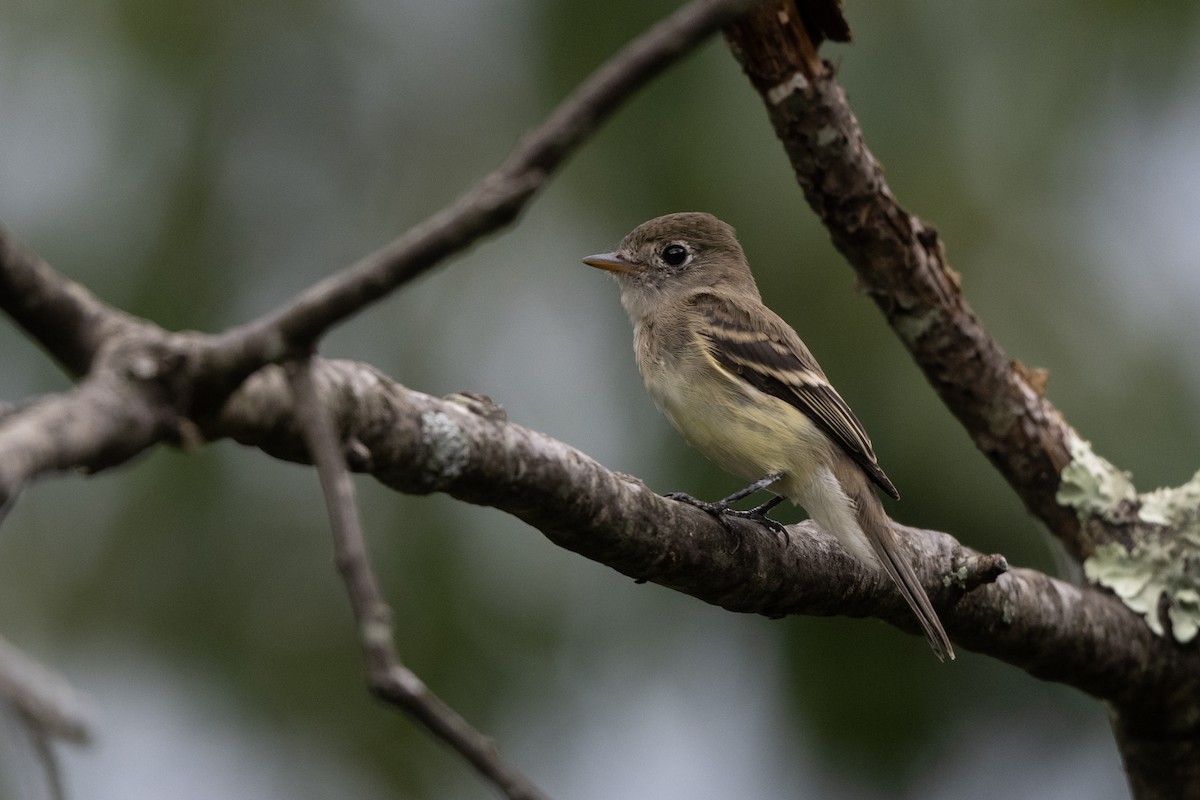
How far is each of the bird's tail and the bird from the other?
0.01 metres

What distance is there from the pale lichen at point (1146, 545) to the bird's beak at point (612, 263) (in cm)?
197

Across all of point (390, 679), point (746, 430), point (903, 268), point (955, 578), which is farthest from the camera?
point (746, 430)

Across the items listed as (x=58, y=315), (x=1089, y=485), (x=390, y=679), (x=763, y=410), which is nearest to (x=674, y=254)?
(x=763, y=410)

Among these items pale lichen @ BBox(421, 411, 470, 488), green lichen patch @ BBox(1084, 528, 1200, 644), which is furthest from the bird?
pale lichen @ BBox(421, 411, 470, 488)

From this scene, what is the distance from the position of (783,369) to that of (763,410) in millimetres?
237

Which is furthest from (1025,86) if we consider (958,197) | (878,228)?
(878,228)

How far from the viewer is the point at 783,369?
4.90 meters

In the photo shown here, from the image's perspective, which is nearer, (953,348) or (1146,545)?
(953,348)

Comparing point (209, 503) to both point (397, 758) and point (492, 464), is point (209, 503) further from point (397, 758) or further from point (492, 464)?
point (492, 464)

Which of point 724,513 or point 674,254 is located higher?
point 674,254

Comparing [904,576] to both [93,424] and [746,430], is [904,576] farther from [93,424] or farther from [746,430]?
[93,424]

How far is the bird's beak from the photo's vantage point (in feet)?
18.2

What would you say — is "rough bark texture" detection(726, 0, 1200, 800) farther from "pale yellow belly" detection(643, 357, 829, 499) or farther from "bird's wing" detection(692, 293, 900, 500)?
"pale yellow belly" detection(643, 357, 829, 499)

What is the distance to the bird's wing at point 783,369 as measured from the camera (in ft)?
15.5
